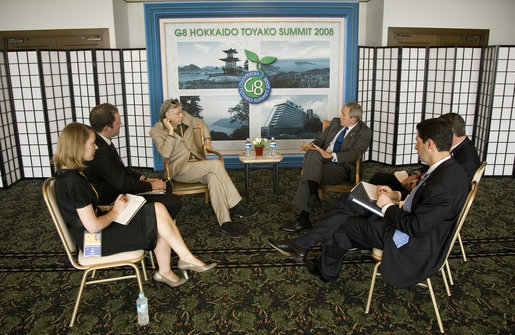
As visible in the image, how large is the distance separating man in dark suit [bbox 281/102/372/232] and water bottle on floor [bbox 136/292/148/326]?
6.14 feet

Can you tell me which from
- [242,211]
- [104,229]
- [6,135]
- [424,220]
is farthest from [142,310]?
[6,135]

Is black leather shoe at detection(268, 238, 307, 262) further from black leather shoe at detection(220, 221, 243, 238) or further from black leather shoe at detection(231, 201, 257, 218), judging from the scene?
black leather shoe at detection(231, 201, 257, 218)

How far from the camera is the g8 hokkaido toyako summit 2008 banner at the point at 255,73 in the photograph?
6.64m

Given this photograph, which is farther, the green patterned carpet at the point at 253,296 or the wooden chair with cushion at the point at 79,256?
the green patterned carpet at the point at 253,296

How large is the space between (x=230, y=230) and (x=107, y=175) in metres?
1.39

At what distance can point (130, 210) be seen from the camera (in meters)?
2.99

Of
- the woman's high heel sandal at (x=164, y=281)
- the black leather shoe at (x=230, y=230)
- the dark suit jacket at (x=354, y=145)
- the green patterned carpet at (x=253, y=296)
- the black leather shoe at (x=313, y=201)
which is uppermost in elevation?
the dark suit jacket at (x=354, y=145)

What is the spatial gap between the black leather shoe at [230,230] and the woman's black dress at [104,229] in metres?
1.31

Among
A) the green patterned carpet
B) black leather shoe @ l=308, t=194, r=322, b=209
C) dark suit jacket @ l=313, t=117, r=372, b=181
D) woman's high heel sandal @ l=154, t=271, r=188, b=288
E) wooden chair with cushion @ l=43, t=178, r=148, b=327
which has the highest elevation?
dark suit jacket @ l=313, t=117, r=372, b=181

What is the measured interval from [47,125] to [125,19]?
2.69 metres

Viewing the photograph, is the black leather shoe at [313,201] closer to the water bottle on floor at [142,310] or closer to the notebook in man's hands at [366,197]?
the notebook in man's hands at [366,197]

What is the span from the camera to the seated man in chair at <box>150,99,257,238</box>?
453 centimetres

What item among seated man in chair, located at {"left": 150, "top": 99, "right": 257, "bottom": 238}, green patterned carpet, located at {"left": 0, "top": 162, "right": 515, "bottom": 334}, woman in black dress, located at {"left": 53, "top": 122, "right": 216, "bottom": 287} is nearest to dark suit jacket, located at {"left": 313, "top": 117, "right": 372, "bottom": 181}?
green patterned carpet, located at {"left": 0, "top": 162, "right": 515, "bottom": 334}

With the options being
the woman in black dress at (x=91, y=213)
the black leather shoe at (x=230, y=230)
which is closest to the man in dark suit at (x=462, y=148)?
the black leather shoe at (x=230, y=230)
